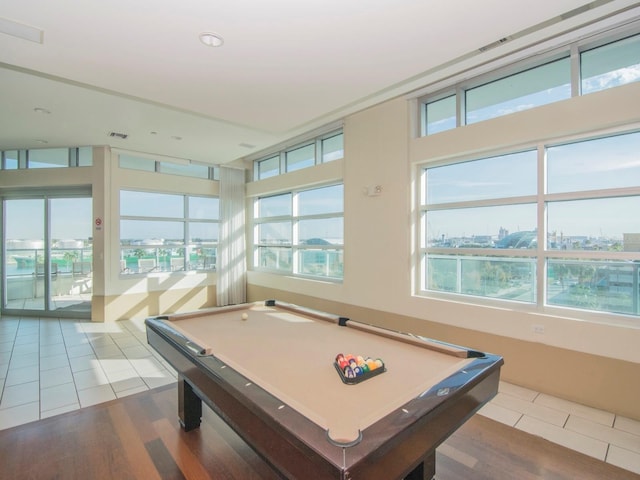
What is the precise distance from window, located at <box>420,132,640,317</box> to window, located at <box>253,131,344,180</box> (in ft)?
6.15

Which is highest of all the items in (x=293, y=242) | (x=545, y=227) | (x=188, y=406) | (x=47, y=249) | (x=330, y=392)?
(x=545, y=227)

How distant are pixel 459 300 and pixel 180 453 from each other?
2977 millimetres

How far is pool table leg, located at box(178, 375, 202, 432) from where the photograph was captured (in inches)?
97.7

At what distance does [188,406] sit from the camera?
8.14 ft

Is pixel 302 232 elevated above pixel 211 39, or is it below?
below

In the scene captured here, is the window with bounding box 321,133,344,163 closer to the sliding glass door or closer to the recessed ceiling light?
the recessed ceiling light

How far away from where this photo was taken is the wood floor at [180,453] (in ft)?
6.67

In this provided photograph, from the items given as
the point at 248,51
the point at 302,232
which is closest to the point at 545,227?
the point at 248,51

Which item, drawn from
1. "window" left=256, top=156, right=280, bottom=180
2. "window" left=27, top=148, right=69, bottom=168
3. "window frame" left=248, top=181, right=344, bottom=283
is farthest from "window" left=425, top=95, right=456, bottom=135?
"window" left=27, top=148, right=69, bottom=168

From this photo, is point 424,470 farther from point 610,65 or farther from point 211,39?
point 610,65

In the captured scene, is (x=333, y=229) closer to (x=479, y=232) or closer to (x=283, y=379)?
(x=479, y=232)

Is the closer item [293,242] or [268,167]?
[293,242]

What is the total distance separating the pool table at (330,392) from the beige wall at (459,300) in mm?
1530

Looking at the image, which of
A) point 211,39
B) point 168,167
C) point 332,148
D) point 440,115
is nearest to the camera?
point 211,39
